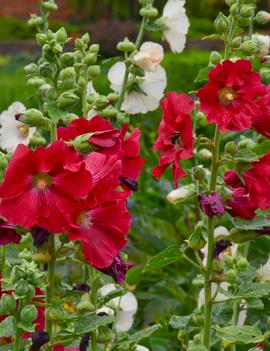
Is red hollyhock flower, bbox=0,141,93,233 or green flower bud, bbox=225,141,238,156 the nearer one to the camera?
red hollyhock flower, bbox=0,141,93,233

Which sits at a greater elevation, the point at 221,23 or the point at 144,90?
the point at 221,23

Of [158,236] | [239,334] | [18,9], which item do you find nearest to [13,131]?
[239,334]

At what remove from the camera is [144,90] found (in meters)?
2.16

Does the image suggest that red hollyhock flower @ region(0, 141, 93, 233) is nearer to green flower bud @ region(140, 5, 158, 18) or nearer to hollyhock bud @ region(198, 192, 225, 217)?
hollyhock bud @ region(198, 192, 225, 217)

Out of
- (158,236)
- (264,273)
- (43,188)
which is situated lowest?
(158,236)

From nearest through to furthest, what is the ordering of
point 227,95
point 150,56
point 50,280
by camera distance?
1. point 50,280
2. point 227,95
3. point 150,56

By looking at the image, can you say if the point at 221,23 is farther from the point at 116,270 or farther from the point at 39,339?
the point at 39,339

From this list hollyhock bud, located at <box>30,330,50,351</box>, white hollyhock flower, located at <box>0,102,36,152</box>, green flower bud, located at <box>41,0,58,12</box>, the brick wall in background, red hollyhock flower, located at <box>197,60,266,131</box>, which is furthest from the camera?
the brick wall in background

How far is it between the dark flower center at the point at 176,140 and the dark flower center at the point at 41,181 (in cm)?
30

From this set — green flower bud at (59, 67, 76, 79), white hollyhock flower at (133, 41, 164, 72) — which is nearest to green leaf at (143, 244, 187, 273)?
green flower bud at (59, 67, 76, 79)

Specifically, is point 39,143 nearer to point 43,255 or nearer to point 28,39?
point 43,255

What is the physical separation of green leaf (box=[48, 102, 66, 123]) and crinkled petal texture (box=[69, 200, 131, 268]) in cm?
15

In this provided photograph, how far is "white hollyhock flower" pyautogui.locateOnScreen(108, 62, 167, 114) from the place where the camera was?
2.12 metres

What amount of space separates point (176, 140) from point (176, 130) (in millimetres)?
18
